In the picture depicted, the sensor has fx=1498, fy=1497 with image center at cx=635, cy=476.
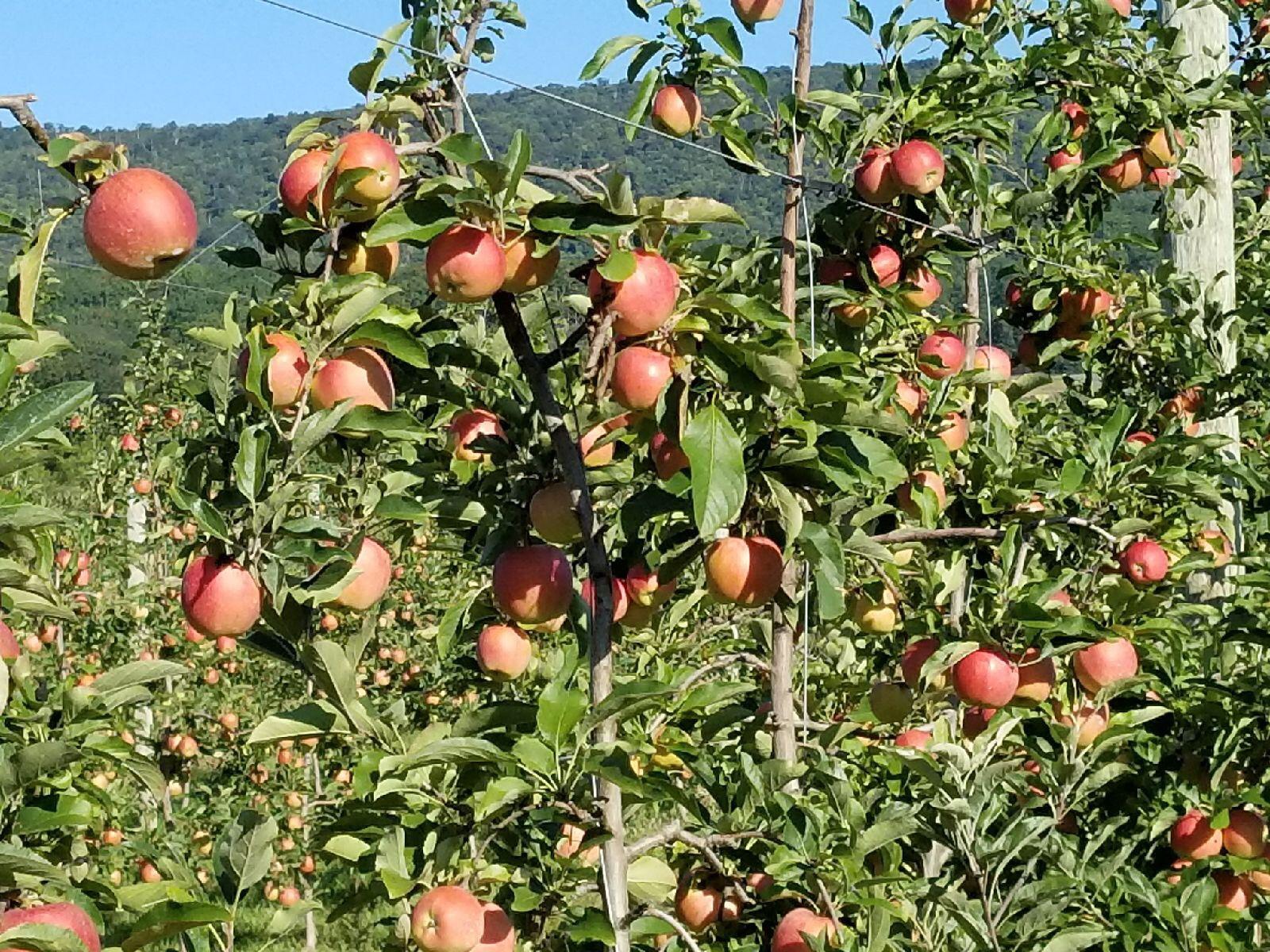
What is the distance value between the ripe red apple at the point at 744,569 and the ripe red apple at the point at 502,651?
1.11ft

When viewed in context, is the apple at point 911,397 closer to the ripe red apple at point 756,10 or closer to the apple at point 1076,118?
the ripe red apple at point 756,10

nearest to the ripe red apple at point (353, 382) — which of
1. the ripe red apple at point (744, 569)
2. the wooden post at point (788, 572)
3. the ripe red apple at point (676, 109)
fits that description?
the ripe red apple at point (744, 569)

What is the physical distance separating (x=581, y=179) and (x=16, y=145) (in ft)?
273

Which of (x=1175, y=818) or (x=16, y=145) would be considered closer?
(x=1175, y=818)

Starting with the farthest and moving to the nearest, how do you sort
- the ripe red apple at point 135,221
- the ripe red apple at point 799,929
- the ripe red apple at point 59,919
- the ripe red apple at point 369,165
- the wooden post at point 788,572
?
the wooden post at point 788,572
the ripe red apple at point 799,929
the ripe red apple at point 369,165
the ripe red apple at point 135,221
the ripe red apple at point 59,919

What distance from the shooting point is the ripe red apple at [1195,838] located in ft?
8.53

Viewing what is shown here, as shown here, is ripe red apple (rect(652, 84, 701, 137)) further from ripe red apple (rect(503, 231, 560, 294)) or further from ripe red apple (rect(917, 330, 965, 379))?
ripe red apple (rect(503, 231, 560, 294))

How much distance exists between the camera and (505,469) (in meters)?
1.88

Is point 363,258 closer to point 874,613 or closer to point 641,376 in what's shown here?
point 641,376

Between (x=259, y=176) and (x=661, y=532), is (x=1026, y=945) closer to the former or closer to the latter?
(x=661, y=532)

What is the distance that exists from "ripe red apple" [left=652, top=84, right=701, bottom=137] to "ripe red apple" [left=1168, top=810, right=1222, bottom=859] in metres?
1.49

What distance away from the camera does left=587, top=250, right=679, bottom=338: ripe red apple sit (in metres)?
1.56

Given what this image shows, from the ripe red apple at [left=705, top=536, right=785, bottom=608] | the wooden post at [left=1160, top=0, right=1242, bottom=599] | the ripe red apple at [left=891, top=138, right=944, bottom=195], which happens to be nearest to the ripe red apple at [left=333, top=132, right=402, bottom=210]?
the ripe red apple at [left=705, top=536, right=785, bottom=608]

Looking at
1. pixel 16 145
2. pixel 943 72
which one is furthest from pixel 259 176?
pixel 943 72
